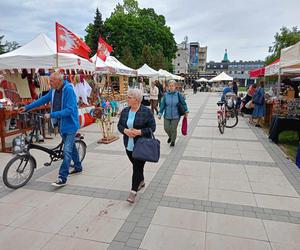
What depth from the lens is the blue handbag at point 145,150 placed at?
3.16 meters

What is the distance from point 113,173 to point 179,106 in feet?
8.55

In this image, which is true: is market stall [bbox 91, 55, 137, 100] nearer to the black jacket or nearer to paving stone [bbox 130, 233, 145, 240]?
the black jacket

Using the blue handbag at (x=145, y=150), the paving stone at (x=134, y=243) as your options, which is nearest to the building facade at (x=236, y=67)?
the blue handbag at (x=145, y=150)

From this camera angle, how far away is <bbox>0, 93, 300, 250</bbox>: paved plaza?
2.70 metres

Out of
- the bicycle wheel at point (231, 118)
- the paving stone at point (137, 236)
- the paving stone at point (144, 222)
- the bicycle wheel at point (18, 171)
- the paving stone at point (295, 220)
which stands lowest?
the paving stone at point (137, 236)

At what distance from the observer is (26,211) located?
3299 millimetres

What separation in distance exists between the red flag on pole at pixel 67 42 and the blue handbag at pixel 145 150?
17.1 feet

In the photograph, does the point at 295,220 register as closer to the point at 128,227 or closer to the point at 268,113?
the point at 128,227

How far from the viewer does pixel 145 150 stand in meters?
3.17

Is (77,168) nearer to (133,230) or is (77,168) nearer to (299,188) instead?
(133,230)

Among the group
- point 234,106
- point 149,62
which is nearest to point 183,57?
point 149,62

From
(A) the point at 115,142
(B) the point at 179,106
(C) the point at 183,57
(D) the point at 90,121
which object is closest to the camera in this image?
(B) the point at 179,106

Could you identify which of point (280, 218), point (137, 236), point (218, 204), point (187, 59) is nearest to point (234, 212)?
point (218, 204)

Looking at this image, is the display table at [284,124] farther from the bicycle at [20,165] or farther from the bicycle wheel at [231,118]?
the bicycle at [20,165]
